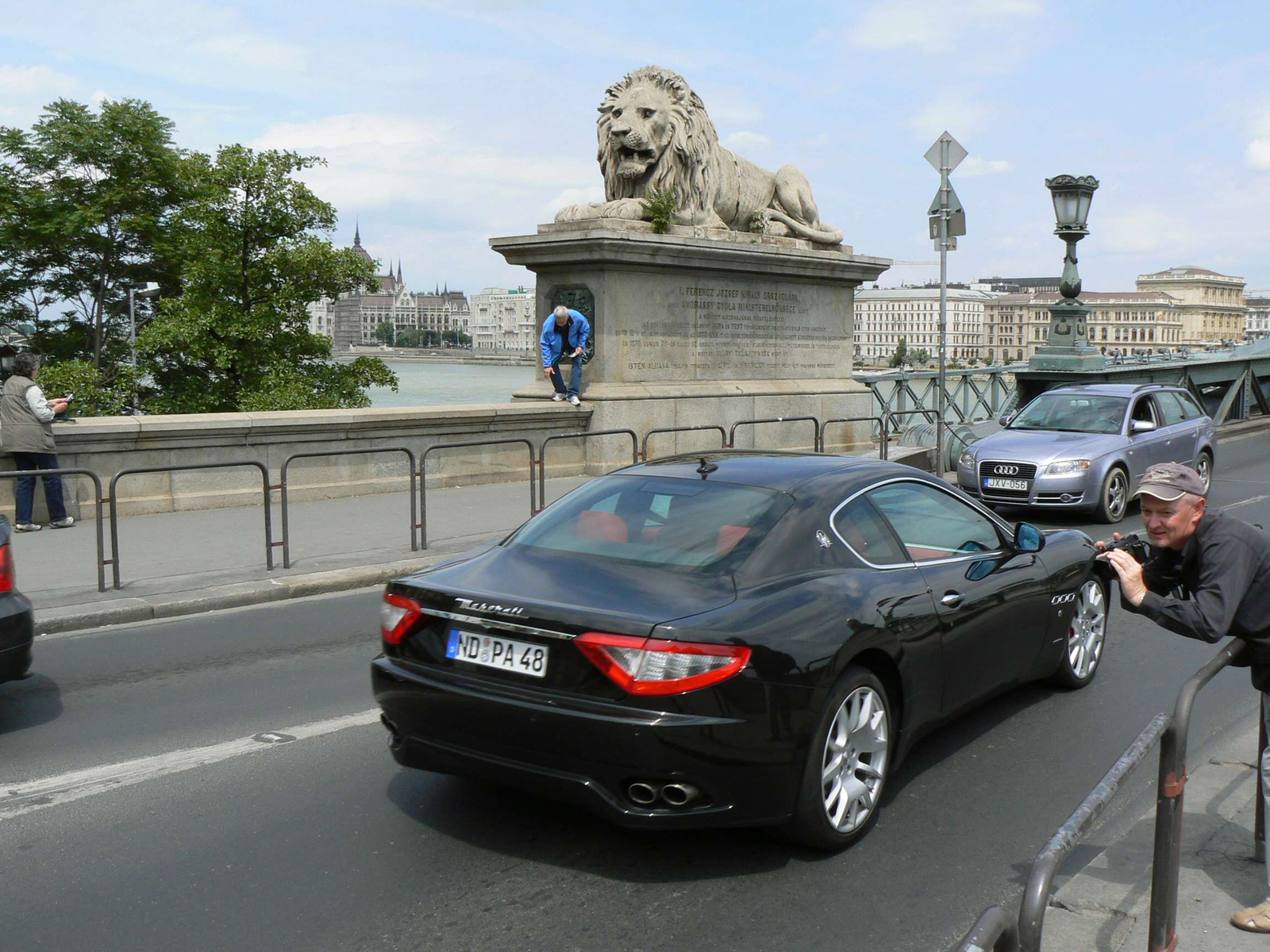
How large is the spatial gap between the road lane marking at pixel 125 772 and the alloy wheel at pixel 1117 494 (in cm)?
1017

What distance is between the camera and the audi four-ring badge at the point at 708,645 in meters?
→ 4.19

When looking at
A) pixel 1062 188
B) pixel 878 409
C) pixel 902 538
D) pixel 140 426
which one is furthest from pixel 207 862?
pixel 1062 188

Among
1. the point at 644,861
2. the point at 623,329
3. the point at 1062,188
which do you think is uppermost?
the point at 1062,188

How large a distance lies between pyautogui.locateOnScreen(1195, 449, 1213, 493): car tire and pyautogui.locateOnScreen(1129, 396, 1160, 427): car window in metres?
1.08

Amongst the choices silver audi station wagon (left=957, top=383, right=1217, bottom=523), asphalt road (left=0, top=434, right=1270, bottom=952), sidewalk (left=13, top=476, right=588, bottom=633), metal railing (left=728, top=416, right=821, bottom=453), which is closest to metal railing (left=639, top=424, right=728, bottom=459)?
metal railing (left=728, top=416, right=821, bottom=453)

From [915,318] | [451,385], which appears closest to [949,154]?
[451,385]

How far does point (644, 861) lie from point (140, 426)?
Answer: 9.37 meters

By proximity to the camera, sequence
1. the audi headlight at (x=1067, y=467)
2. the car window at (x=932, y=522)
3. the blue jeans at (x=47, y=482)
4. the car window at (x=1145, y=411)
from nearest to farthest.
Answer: the car window at (x=932, y=522) → the blue jeans at (x=47, y=482) → the audi headlight at (x=1067, y=467) → the car window at (x=1145, y=411)

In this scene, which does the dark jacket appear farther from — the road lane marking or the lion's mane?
the lion's mane

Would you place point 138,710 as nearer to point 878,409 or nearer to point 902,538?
point 902,538

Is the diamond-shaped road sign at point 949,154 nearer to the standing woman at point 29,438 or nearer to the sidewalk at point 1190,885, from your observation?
the standing woman at point 29,438

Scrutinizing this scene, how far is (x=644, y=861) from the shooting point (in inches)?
179

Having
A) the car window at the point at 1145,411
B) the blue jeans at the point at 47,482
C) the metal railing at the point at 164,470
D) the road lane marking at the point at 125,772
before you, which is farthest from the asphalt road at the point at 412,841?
the car window at the point at 1145,411

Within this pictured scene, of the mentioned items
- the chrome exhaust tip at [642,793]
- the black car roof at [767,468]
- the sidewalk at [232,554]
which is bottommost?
the sidewalk at [232,554]
